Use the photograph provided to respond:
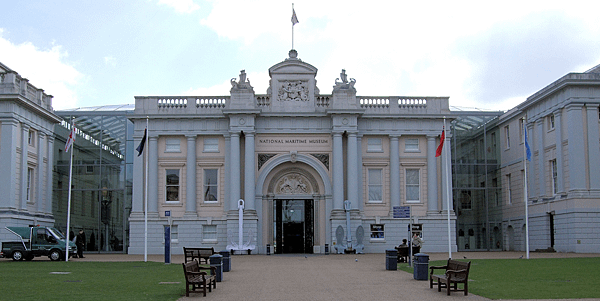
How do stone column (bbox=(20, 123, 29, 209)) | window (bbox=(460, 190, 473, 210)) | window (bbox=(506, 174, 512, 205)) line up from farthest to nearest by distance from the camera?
window (bbox=(460, 190, 473, 210)) < window (bbox=(506, 174, 512, 205)) < stone column (bbox=(20, 123, 29, 209))

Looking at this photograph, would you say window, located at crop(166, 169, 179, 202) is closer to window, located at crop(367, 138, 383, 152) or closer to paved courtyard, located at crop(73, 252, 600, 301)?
window, located at crop(367, 138, 383, 152)

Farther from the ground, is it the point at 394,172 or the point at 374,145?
the point at 374,145

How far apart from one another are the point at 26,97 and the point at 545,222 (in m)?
35.5

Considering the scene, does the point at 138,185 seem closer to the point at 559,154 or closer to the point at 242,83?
the point at 242,83

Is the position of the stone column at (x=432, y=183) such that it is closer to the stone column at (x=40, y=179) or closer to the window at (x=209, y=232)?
the window at (x=209, y=232)

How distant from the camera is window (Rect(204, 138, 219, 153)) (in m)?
46.2

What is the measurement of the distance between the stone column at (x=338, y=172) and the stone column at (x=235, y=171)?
6.46 meters

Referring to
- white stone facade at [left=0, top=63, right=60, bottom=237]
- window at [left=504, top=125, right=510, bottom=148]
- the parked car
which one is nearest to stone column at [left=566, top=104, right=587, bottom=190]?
window at [left=504, top=125, right=510, bottom=148]

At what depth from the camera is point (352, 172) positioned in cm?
A: 4475

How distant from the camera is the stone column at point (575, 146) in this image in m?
41.2

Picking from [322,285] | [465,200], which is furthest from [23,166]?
[465,200]

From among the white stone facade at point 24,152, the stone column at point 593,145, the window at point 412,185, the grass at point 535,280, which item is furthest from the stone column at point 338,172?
the white stone facade at point 24,152

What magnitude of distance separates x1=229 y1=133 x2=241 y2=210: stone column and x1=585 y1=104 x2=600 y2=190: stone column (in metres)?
22.4

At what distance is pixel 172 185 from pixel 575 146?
87.6 feet
